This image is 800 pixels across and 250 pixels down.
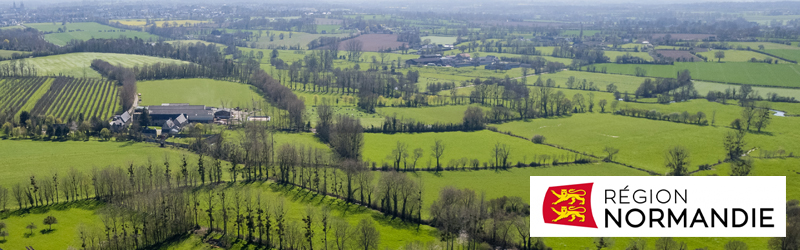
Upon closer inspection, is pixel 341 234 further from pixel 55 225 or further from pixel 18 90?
pixel 18 90

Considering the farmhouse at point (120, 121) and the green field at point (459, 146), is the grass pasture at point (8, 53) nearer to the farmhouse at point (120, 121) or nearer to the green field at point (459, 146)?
the farmhouse at point (120, 121)

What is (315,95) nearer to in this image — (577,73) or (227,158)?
(227,158)

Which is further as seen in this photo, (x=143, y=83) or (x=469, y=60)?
(x=469, y=60)

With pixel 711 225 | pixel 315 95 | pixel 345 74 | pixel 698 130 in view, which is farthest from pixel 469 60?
pixel 711 225

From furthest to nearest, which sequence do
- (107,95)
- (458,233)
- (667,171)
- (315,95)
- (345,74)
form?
(345,74), (315,95), (107,95), (667,171), (458,233)

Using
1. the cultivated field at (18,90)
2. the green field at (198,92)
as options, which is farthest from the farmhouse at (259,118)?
the cultivated field at (18,90)

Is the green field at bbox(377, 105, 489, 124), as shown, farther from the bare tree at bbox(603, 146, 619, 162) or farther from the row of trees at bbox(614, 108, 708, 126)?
the row of trees at bbox(614, 108, 708, 126)
